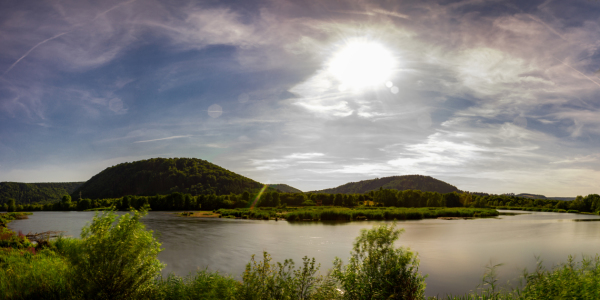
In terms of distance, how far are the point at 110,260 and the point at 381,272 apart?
812cm

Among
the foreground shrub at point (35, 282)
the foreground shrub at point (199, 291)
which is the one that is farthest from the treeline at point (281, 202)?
the foreground shrub at point (199, 291)

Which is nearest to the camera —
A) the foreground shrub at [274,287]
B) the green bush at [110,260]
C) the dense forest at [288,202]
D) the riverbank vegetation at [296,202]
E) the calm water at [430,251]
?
the green bush at [110,260]

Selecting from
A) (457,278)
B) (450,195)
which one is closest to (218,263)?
(457,278)

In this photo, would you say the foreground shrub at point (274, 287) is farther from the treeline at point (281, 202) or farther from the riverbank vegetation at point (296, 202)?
the treeline at point (281, 202)

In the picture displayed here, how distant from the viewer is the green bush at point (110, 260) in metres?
9.28

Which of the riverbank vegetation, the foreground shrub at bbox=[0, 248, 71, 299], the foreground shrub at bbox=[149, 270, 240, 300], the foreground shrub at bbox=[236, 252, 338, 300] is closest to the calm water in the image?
the foreground shrub at bbox=[0, 248, 71, 299]

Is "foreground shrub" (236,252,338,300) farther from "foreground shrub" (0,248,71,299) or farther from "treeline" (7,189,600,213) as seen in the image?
"treeline" (7,189,600,213)

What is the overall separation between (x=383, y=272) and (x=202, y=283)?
21.3ft

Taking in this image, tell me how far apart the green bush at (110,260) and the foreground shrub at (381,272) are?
20.0 ft

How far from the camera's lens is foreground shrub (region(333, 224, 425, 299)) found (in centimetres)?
978

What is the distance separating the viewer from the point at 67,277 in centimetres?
1037

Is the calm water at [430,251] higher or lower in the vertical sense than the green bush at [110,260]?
lower

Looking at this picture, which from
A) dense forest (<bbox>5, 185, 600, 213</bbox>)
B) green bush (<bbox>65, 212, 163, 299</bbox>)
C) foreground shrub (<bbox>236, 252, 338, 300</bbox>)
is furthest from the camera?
dense forest (<bbox>5, 185, 600, 213</bbox>)

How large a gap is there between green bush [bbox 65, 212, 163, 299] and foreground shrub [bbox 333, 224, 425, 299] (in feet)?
20.0
